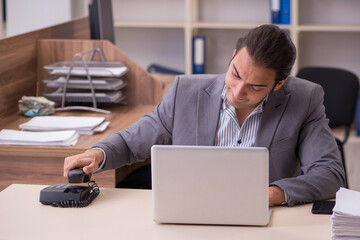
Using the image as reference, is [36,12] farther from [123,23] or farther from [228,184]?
[228,184]

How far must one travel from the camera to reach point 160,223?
63.6 inches

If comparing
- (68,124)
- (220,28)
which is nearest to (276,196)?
(68,124)

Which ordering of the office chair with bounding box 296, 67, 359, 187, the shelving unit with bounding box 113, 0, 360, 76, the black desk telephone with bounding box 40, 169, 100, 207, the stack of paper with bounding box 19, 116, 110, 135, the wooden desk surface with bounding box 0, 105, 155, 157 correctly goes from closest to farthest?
the black desk telephone with bounding box 40, 169, 100, 207
the wooden desk surface with bounding box 0, 105, 155, 157
the stack of paper with bounding box 19, 116, 110, 135
the office chair with bounding box 296, 67, 359, 187
the shelving unit with bounding box 113, 0, 360, 76

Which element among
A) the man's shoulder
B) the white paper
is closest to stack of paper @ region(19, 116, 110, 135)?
the white paper

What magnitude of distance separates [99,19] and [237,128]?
1506 millimetres

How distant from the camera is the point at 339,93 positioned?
3.65 meters

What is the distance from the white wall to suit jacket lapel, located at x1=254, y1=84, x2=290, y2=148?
9.64 ft

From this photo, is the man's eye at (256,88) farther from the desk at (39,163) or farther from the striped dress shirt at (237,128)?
the desk at (39,163)

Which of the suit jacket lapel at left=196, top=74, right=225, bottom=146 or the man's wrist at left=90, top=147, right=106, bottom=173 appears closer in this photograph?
the man's wrist at left=90, top=147, right=106, bottom=173

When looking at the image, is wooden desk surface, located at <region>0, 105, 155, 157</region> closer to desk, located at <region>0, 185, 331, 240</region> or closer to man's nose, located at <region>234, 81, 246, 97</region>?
desk, located at <region>0, 185, 331, 240</region>

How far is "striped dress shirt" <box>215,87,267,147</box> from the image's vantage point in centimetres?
206

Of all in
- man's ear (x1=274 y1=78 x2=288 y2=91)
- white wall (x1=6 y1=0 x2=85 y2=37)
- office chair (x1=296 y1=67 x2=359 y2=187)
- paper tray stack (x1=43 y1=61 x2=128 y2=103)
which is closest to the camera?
man's ear (x1=274 y1=78 x2=288 y2=91)

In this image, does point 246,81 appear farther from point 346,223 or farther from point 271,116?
point 346,223

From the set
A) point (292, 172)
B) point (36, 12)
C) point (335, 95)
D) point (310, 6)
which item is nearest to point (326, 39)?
point (310, 6)
